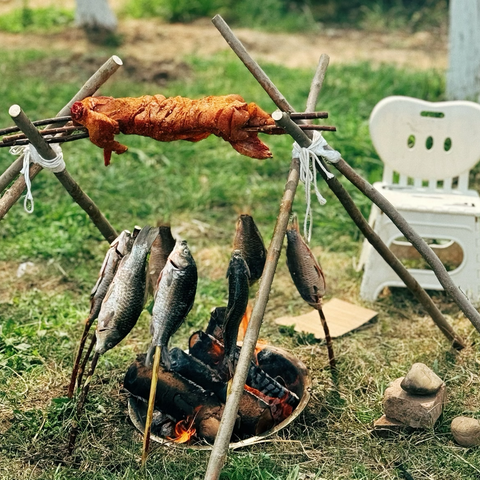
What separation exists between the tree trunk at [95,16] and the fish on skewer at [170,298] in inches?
393

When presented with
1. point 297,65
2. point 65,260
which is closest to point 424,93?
point 297,65

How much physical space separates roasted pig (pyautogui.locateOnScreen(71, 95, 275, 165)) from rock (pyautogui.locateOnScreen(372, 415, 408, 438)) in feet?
5.15

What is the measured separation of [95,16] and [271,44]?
9.87 feet

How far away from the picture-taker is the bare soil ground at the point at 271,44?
1130 centimetres

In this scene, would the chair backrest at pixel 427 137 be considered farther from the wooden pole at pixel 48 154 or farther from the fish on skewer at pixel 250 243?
the wooden pole at pixel 48 154

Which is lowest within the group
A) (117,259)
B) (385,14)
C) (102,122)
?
(385,14)

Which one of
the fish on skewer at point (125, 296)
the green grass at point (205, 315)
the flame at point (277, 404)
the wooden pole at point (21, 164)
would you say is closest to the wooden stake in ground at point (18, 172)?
the wooden pole at point (21, 164)

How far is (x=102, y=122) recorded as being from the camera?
365cm

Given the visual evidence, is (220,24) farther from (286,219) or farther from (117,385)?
(117,385)

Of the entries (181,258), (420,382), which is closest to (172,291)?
(181,258)

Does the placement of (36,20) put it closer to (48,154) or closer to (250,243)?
(48,154)

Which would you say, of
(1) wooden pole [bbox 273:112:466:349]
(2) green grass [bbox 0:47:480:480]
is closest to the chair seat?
(2) green grass [bbox 0:47:480:480]

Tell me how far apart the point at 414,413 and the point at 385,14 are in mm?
10398

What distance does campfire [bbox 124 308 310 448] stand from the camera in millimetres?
3859
